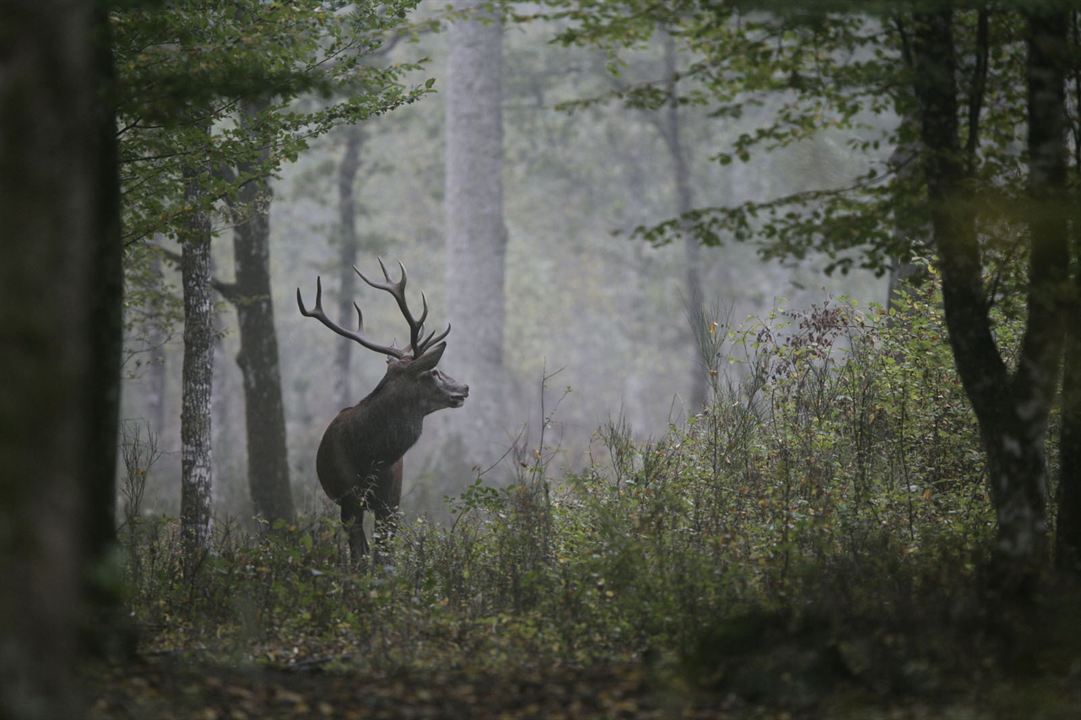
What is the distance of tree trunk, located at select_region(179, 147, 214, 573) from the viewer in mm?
10766

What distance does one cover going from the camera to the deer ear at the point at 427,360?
36.6 ft

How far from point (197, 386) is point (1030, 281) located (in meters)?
7.27

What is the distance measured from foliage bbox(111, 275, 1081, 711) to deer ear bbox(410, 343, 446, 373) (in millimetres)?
1668

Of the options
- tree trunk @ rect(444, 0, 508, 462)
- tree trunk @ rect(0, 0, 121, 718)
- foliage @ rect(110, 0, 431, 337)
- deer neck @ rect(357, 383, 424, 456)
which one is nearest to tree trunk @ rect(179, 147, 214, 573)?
foliage @ rect(110, 0, 431, 337)

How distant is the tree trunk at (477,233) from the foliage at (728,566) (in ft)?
46.6

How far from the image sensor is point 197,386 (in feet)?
36.2

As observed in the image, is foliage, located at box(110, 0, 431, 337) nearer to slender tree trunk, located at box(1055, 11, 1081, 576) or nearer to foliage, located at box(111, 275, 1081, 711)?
foliage, located at box(111, 275, 1081, 711)

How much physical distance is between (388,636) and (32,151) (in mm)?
4457

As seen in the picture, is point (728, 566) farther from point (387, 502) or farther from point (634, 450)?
point (387, 502)

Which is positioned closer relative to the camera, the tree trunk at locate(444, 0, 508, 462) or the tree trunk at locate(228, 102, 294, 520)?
the tree trunk at locate(228, 102, 294, 520)

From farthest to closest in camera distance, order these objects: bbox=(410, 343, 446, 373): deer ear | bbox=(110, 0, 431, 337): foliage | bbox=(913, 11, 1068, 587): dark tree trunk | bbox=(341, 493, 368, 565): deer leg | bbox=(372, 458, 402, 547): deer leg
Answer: bbox=(410, 343, 446, 373): deer ear
bbox=(372, 458, 402, 547): deer leg
bbox=(341, 493, 368, 565): deer leg
bbox=(110, 0, 431, 337): foliage
bbox=(913, 11, 1068, 587): dark tree trunk

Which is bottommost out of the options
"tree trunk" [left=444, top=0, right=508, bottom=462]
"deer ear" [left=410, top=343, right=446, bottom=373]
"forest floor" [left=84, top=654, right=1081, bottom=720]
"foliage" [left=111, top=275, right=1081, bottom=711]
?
"forest floor" [left=84, top=654, right=1081, bottom=720]

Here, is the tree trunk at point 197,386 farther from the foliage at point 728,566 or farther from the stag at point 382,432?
the stag at point 382,432

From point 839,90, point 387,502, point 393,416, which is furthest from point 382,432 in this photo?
point 839,90
